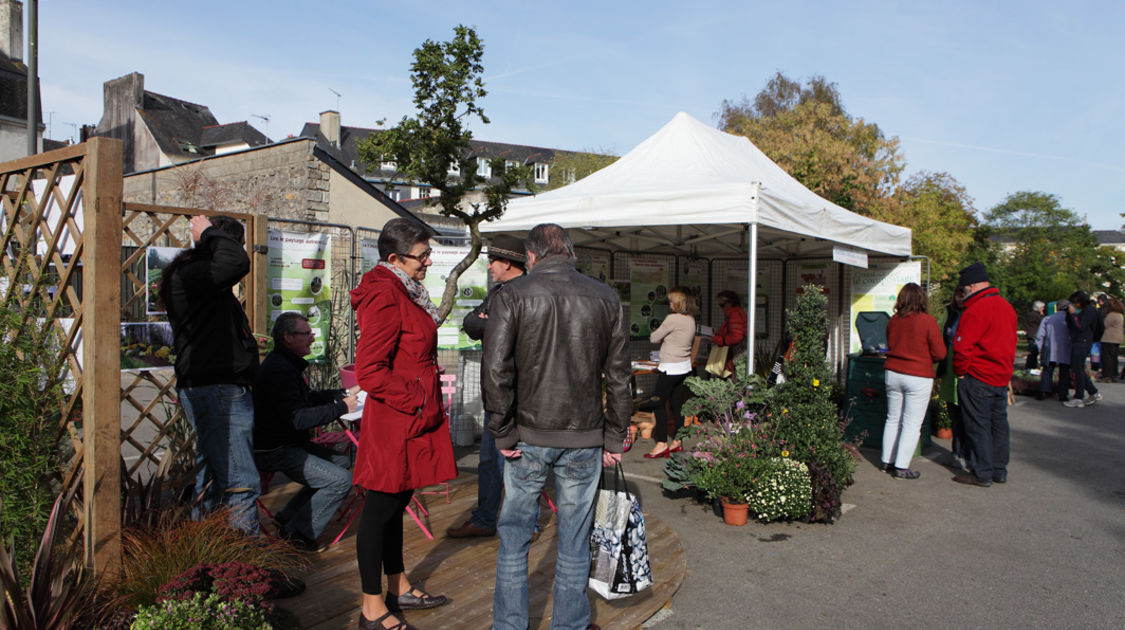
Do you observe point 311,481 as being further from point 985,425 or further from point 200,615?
point 985,425

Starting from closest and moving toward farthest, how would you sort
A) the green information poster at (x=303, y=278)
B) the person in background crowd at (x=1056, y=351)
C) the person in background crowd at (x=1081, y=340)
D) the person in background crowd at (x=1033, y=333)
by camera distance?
the green information poster at (x=303, y=278) < the person in background crowd at (x=1081, y=340) < the person in background crowd at (x=1056, y=351) < the person in background crowd at (x=1033, y=333)

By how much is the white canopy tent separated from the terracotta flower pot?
138 cm

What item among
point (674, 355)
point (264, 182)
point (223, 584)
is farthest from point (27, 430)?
point (264, 182)

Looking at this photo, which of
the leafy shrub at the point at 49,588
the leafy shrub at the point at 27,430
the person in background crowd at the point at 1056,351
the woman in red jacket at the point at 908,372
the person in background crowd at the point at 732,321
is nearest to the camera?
the leafy shrub at the point at 49,588

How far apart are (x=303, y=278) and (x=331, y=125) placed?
45.0 meters

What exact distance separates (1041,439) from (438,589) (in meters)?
8.20

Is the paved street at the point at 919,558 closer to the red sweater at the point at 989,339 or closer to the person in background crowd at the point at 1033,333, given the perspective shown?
the red sweater at the point at 989,339

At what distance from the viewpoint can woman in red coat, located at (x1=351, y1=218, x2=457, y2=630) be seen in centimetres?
288

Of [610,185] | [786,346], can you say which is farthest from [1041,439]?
[610,185]

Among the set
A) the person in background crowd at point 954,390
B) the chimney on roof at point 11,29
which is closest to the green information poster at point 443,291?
the person in background crowd at point 954,390

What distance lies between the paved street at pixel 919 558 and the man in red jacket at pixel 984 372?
279 millimetres

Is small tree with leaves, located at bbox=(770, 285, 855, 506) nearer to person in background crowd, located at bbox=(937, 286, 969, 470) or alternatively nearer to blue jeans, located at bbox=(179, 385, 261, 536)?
person in background crowd, located at bbox=(937, 286, 969, 470)

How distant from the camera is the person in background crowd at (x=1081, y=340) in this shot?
11305mm

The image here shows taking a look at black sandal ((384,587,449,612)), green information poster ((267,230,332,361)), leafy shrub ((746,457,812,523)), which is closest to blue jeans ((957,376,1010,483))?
leafy shrub ((746,457,812,523))
